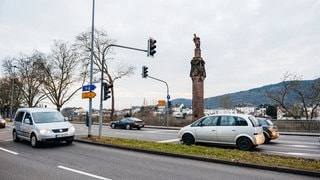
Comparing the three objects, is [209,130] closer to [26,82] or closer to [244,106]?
[26,82]

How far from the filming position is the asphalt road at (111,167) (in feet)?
25.4

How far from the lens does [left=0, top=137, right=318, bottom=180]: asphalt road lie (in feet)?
25.4

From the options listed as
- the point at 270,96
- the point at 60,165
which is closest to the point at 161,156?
the point at 60,165

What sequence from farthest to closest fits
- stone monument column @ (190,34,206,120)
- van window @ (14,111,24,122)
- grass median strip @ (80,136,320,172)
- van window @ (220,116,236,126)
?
stone monument column @ (190,34,206,120), van window @ (14,111,24,122), van window @ (220,116,236,126), grass median strip @ (80,136,320,172)

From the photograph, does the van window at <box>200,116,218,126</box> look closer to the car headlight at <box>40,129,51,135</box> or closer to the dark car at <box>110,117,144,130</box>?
the car headlight at <box>40,129,51,135</box>

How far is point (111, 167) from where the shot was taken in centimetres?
877

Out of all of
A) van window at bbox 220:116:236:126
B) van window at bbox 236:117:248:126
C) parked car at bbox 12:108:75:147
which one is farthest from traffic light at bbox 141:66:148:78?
van window at bbox 236:117:248:126

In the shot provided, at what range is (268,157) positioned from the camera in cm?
1023

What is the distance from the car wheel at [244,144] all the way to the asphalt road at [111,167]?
12.5 ft

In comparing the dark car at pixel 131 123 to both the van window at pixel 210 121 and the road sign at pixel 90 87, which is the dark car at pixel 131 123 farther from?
the van window at pixel 210 121

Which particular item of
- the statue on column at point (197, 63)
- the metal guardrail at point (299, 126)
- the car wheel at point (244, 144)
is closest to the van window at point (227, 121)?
the car wheel at point (244, 144)

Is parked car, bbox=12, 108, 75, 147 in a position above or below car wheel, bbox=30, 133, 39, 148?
above

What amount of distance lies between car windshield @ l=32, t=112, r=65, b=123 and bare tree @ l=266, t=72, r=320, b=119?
29818 millimetres

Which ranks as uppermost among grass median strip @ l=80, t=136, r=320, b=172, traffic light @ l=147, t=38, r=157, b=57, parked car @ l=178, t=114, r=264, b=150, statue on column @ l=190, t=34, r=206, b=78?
statue on column @ l=190, t=34, r=206, b=78
